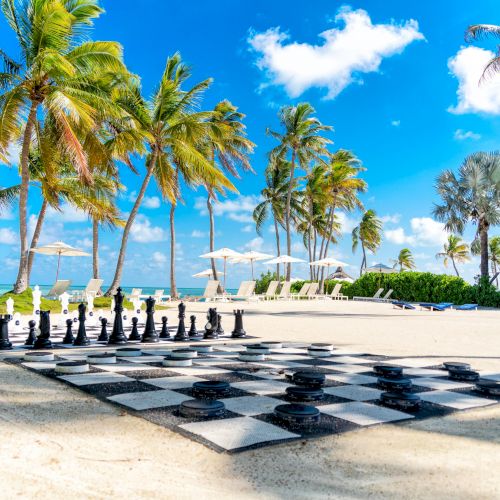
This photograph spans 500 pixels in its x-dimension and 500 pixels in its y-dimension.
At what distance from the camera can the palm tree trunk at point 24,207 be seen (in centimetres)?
1372

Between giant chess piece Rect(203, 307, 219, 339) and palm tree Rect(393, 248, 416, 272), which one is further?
palm tree Rect(393, 248, 416, 272)

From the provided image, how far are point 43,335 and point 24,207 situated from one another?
32.8ft

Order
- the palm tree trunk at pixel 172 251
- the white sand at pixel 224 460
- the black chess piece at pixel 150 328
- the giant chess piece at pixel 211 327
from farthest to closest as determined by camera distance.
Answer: the palm tree trunk at pixel 172 251, the giant chess piece at pixel 211 327, the black chess piece at pixel 150 328, the white sand at pixel 224 460

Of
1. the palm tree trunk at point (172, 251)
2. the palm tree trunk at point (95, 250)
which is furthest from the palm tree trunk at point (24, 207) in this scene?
the palm tree trunk at point (172, 251)

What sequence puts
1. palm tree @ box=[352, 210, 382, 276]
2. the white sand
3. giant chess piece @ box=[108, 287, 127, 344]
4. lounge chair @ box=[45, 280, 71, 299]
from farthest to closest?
palm tree @ box=[352, 210, 382, 276], lounge chair @ box=[45, 280, 71, 299], giant chess piece @ box=[108, 287, 127, 344], the white sand

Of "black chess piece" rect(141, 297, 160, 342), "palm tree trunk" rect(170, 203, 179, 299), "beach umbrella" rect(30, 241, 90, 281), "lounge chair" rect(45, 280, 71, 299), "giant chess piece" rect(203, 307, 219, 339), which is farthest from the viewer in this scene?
"palm tree trunk" rect(170, 203, 179, 299)

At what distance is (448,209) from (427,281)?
4.37 meters

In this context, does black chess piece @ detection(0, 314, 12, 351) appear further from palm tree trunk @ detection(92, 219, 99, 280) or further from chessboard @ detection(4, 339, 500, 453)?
palm tree trunk @ detection(92, 219, 99, 280)

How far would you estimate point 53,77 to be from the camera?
13.6 metres

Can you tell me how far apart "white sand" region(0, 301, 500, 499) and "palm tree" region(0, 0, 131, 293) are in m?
11.3

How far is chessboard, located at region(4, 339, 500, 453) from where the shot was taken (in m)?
2.47

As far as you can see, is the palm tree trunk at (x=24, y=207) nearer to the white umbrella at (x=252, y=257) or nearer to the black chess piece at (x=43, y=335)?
the black chess piece at (x=43, y=335)

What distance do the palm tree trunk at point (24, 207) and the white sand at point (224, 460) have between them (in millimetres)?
11821

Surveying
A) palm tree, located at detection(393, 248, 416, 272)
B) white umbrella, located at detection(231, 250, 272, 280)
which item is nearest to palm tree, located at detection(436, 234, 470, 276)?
palm tree, located at detection(393, 248, 416, 272)
